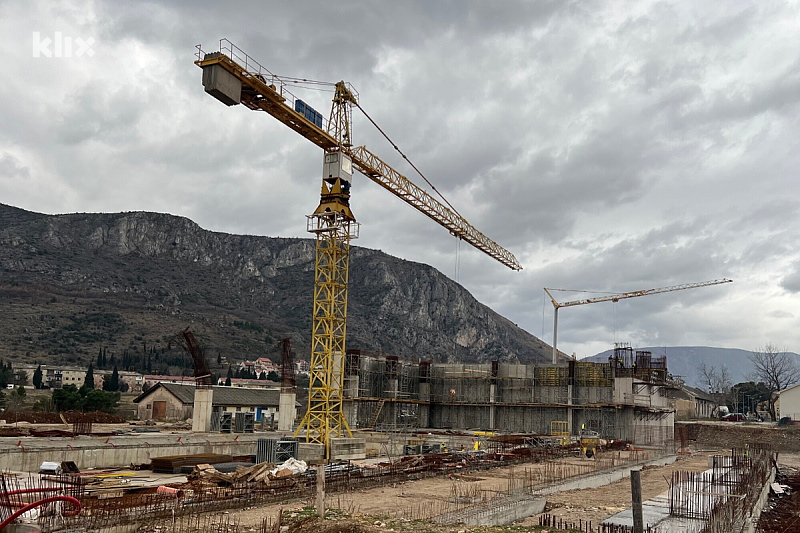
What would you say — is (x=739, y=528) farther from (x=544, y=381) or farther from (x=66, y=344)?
(x=66, y=344)

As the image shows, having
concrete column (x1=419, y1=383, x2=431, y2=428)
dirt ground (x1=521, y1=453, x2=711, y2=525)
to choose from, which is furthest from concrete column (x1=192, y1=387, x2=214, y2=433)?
concrete column (x1=419, y1=383, x2=431, y2=428)

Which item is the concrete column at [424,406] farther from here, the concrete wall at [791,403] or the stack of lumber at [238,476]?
the concrete wall at [791,403]

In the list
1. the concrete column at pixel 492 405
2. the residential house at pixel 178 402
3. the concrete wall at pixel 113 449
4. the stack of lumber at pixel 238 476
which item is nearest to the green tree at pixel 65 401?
the residential house at pixel 178 402

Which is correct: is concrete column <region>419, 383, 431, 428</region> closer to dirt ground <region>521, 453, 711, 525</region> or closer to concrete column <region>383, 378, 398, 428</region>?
concrete column <region>383, 378, 398, 428</region>

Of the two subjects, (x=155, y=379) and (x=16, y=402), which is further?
(x=155, y=379)

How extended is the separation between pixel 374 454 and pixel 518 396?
2400cm

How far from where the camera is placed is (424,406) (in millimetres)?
69250

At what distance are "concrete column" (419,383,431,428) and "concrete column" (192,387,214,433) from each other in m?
28.4

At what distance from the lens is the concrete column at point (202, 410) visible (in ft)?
151

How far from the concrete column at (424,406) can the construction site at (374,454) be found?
19 centimetres

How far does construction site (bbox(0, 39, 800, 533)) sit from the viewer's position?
64.5 feet

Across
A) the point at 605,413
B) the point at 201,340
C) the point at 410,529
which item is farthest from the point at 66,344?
the point at 410,529

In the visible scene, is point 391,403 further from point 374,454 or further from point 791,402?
point 791,402

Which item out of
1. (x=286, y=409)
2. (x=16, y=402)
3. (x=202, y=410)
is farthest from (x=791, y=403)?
(x=16, y=402)
